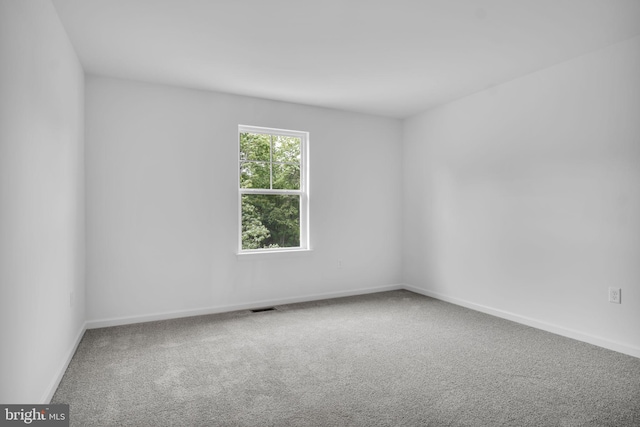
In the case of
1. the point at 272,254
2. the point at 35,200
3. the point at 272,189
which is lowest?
the point at 272,254

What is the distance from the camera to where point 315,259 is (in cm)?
482

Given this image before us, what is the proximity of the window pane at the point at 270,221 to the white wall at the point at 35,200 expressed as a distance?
181cm

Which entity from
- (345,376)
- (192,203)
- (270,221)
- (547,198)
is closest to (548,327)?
(547,198)

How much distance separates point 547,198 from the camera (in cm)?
355

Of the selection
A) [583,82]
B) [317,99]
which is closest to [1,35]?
[317,99]

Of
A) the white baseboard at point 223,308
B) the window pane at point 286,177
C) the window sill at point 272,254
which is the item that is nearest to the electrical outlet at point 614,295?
the white baseboard at point 223,308

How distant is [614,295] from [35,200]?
419 cm

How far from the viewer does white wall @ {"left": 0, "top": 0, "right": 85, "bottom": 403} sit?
1633 millimetres

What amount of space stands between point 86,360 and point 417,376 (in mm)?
2469

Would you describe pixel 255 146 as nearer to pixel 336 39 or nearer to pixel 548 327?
pixel 336 39

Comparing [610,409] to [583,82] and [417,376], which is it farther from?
[583,82]

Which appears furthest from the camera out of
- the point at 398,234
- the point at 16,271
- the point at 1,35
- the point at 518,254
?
the point at 398,234

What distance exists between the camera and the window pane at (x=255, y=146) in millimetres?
4426

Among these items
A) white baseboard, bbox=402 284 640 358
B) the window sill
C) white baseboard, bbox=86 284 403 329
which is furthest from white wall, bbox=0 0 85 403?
white baseboard, bbox=402 284 640 358
